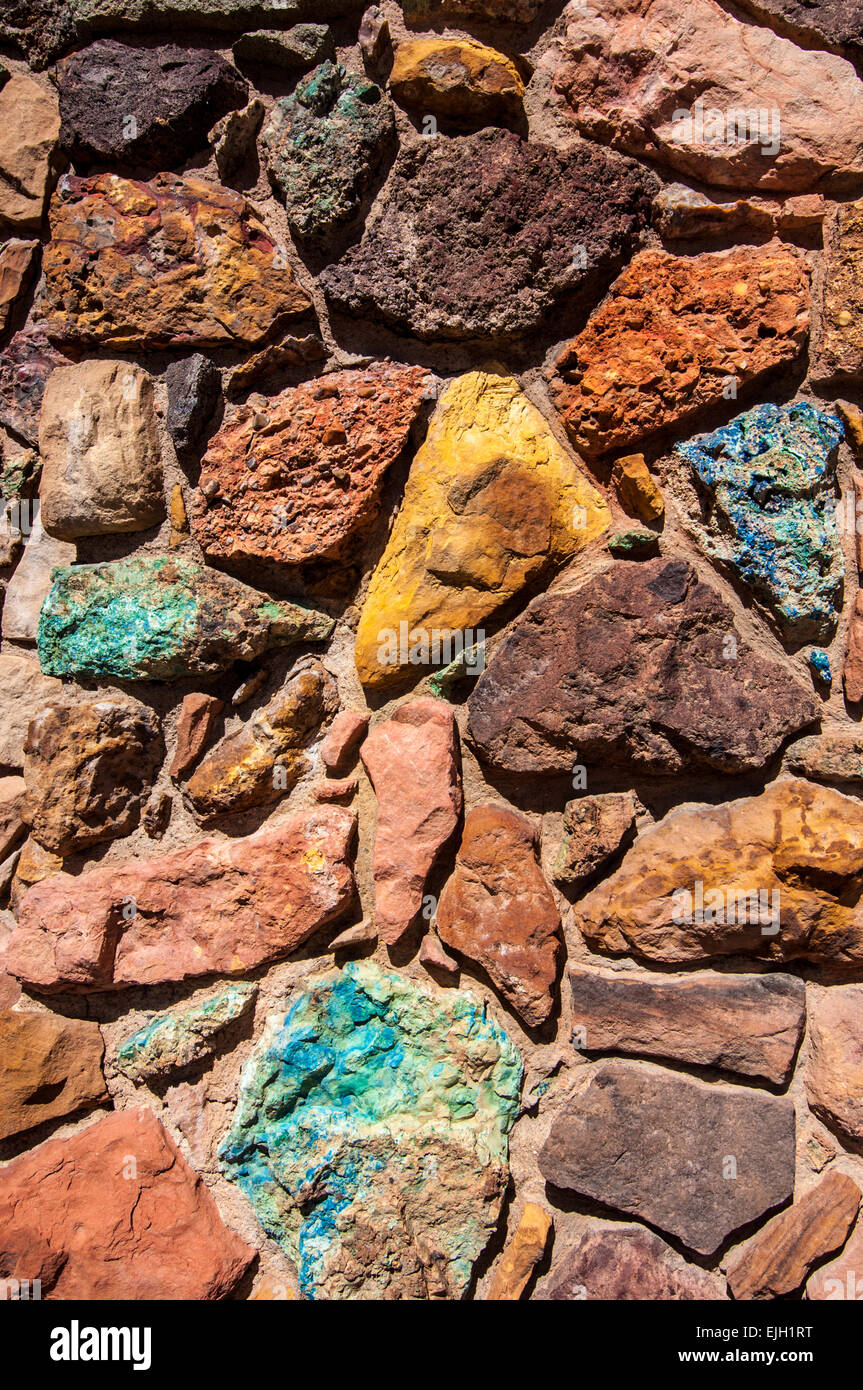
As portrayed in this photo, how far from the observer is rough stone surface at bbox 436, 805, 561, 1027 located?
1.44m

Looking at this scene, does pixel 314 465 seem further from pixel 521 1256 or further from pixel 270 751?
pixel 521 1256

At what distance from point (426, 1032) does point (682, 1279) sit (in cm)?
58

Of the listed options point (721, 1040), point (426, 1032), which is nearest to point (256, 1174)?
point (426, 1032)

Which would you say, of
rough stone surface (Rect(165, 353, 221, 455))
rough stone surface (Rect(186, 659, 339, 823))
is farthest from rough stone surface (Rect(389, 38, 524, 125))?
rough stone surface (Rect(186, 659, 339, 823))

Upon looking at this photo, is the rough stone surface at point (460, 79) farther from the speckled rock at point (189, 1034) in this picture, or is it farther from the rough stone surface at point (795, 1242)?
the rough stone surface at point (795, 1242)

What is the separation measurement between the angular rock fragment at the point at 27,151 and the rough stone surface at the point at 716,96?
1085 millimetres

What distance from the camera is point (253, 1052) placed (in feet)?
4.97

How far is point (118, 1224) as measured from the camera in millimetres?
1474

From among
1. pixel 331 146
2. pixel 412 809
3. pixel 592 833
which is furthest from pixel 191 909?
pixel 331 146

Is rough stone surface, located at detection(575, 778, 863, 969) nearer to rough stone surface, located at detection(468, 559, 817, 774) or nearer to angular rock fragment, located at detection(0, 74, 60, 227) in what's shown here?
rough stone surface, located at detection(468, 559, 817, 774)

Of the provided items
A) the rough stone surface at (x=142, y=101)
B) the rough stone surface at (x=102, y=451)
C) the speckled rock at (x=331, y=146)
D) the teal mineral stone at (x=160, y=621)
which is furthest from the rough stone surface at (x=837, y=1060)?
the rough stone surface at (x=142, y=101)

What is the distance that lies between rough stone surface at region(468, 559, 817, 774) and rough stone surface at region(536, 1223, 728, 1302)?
796 mm

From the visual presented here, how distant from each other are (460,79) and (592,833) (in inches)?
54.6

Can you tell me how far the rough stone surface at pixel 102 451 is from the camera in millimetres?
1616
